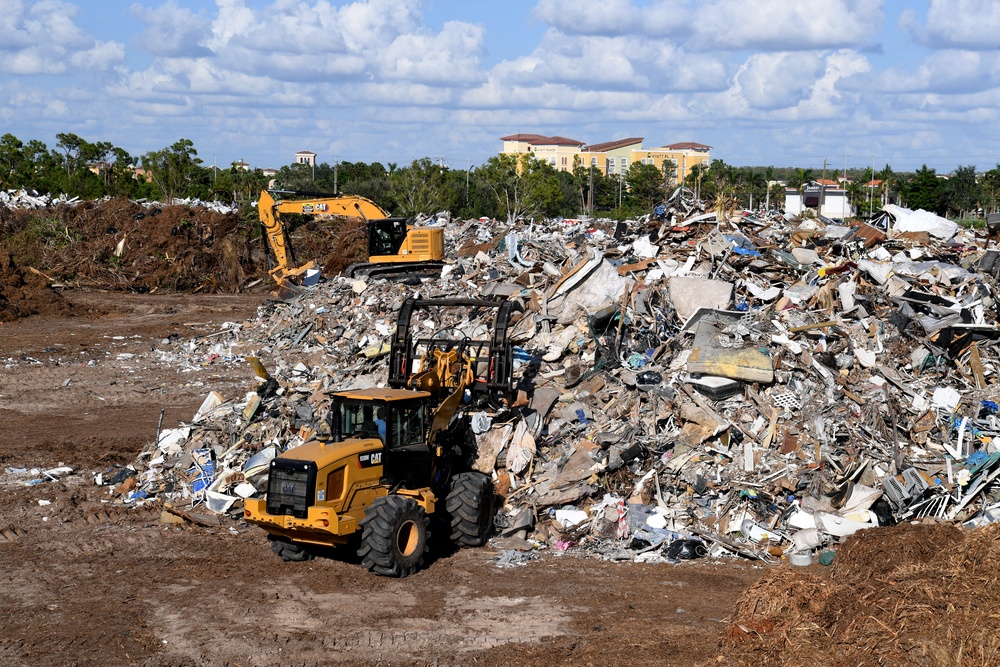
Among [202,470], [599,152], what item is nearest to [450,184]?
[202,470]

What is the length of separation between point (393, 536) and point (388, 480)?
737 millimetres

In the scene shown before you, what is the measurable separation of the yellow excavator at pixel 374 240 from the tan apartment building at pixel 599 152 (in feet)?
253

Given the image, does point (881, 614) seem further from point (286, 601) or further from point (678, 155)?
point (678, 155)

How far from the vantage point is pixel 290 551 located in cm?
975

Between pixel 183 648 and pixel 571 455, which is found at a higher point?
pixel 571 455

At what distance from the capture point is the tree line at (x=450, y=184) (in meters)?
45.9

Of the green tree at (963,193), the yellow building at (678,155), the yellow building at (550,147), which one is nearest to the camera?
the green tree at (963,193)

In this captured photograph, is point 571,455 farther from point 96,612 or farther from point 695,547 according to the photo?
point 96,612

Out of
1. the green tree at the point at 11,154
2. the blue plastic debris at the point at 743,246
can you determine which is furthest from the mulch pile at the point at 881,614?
the green tree at the point at 11,154

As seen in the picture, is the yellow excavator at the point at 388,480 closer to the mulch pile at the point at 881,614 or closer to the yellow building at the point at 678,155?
the mulch pile at the point at 881,614

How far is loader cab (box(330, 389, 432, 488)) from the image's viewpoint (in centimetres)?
964

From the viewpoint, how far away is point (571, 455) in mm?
11297

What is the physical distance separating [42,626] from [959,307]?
11745mm

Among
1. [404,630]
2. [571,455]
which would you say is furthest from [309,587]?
[571,455]
